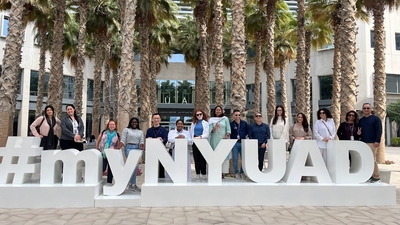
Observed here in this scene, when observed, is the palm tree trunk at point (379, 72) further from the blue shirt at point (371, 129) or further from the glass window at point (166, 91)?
the glass window at point (166, 91)

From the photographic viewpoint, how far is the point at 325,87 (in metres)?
33.8

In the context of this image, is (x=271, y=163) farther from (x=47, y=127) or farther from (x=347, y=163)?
(x=47, y=127)

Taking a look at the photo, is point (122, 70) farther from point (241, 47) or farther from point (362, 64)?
point (362, 64)

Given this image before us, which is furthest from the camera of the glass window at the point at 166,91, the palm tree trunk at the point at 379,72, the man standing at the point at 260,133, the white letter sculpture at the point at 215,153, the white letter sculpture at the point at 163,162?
the glass window at the point at 166,91

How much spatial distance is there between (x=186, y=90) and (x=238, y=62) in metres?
32.2

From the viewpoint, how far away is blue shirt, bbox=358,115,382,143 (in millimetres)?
6973

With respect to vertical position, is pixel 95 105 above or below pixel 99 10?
below

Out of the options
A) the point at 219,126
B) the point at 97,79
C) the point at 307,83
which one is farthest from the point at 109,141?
the point at 97,79

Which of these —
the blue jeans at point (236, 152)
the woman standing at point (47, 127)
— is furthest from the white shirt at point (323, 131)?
the woman standing at point (47, 127)

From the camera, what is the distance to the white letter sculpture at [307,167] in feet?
21.1

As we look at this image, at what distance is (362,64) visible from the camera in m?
31.5

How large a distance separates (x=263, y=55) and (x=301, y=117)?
20.3 metres

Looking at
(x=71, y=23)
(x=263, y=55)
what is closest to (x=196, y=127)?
(x=71, y=23)

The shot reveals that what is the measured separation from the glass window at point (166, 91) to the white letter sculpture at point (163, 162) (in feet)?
115
